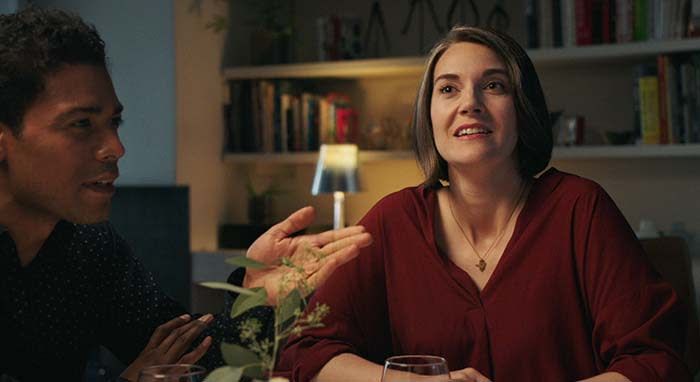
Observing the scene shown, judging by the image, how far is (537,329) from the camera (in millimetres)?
1944

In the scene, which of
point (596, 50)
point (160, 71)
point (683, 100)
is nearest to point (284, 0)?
point (160, 71)

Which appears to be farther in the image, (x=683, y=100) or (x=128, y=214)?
(x=128, y=214)

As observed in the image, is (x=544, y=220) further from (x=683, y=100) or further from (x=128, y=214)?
(x=128, y=214)

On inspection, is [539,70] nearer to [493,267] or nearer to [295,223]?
[493,267]

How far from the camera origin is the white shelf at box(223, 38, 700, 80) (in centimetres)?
385

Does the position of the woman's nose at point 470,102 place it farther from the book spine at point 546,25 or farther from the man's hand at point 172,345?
the book spine at point 546,25

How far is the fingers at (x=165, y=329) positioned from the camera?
1704 millimetres

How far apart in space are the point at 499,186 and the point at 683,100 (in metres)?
1.96

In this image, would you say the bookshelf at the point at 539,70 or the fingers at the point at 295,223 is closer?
the fingers at the point at 295,223

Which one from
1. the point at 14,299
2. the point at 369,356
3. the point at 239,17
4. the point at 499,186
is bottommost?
the point at 369,356

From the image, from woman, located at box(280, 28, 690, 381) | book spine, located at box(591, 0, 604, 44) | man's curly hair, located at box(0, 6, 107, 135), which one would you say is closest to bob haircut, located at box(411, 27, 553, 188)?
woman, located at box(280, 28, 690, 381)

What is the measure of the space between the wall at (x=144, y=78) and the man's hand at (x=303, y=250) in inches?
114

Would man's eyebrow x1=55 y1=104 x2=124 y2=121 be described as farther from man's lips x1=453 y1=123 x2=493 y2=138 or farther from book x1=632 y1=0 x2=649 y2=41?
book x1=632 y1=0 x2=649 y2=41

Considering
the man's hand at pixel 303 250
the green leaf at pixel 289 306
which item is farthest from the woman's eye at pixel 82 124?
the green leaf at pixel 289 306
